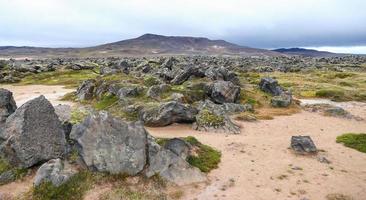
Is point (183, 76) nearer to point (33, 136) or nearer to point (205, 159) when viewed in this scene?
point (205, 159)

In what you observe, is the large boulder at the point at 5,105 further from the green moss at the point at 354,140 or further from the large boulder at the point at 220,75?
the large boulder at the point at 220,75

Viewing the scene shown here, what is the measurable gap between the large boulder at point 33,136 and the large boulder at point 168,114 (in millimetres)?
13925

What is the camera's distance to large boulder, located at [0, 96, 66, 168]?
89.9ft

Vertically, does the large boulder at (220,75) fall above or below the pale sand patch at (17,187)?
above

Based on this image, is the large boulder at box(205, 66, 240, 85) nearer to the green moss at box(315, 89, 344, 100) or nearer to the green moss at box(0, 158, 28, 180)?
the green moss at box(315, 89, 344, 100)

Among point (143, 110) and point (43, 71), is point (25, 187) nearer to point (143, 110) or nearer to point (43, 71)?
point (143, 110)

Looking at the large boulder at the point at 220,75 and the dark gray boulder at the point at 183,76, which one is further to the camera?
the large boulder at the point at 220,75

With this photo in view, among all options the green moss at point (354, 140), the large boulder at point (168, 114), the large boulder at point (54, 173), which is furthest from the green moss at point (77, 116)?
the green moss at point (354, 140)

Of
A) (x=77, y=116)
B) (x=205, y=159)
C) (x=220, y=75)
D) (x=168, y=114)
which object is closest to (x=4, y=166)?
(x=77, y=116)

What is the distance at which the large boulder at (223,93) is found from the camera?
54.8 m

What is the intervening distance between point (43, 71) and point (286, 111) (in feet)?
254

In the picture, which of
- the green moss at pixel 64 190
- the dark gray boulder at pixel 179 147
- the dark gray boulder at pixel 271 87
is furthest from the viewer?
the dark gray boulder at pixel 271 87

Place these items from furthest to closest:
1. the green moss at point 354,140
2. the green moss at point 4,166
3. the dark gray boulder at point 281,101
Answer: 1. the dark gray boulder at point 281,101
2. the green moss at point 354,140
3. the green moss at point 4,166

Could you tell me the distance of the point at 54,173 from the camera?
25688 mm
